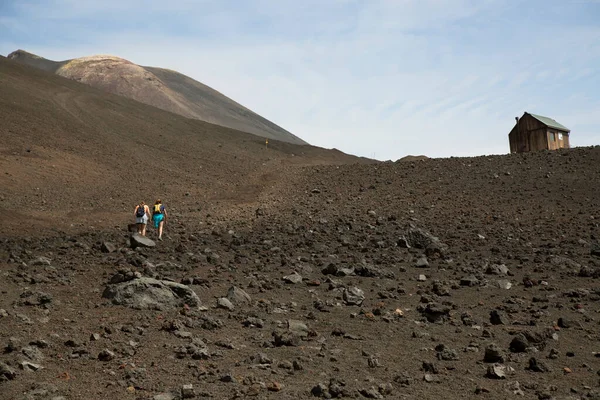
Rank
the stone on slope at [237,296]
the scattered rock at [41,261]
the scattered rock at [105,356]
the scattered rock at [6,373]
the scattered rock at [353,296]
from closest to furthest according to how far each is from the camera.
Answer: the scattered rock at [6,373]
the scattered rock at [105,356]
the stone on slope at [237,296]
the scattered rock at [353,296]
the scattered rock at [41,261]

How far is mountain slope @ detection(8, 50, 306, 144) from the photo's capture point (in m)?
81.3

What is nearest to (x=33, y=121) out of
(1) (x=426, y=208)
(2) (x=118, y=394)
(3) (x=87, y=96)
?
(3) (x=87, y=96)

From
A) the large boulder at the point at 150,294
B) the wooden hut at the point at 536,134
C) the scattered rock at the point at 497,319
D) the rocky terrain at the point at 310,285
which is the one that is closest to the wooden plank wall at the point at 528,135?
the wooden hut at the point at 536,134

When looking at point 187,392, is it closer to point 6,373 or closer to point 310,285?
point 6,373

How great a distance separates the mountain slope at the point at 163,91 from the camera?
8131 cm

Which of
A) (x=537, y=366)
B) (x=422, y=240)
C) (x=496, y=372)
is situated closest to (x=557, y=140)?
(x=422, y=240)

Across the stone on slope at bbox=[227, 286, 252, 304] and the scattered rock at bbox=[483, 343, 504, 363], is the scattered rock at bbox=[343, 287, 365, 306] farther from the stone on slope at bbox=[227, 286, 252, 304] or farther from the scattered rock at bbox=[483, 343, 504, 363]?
the scattered rock at bbox=[483, 343, 504, 363]

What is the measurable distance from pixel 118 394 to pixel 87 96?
1398 inches

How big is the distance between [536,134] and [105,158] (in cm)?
2124

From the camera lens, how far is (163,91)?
86.2m

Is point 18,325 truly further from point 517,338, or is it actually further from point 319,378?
point 517,338

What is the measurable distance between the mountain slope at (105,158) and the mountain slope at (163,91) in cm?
Result: 3862

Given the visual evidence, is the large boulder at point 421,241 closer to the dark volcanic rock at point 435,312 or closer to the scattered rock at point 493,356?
the dark volcanic rock at point 435,312

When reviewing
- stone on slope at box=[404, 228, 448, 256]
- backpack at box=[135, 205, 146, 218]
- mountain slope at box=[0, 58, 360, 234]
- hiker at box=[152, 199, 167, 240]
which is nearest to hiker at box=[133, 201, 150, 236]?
backpack at box=[135, 205, 146, 218]
